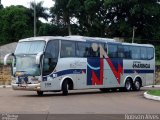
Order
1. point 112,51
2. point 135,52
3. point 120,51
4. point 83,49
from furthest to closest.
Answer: point 135,52 < point 120,51 < point 112,51 < point 83,49

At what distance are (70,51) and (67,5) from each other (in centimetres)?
4245

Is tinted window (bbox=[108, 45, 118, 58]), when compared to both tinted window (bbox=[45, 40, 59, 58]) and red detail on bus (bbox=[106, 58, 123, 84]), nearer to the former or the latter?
red detail on bus (bbox=[106, 58, 123, 84])

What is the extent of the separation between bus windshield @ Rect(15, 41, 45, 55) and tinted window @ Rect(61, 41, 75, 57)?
1378 mm

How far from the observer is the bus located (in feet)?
86.5

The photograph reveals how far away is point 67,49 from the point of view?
91.0ft

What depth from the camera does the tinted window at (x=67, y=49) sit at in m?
27.3

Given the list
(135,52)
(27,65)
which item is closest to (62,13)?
(135,52)

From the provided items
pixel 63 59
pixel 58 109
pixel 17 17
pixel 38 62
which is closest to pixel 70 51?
pixel 63 59

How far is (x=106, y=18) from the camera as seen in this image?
68812 millimetres

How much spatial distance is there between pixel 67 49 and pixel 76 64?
122 centimetres

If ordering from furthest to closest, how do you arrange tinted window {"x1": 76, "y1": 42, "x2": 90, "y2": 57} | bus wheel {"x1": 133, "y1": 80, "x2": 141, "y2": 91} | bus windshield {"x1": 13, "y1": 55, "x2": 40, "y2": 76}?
bus wheel {"x1": 133, "y1": 80, "x2": 141, "y2": 91} < tinted window {"x1": 76, "y1": 42, "x2": 90, "y2": 57} < bus windshield {"x1": 13, "y1": 55, "x2": 40, "y2": 76}

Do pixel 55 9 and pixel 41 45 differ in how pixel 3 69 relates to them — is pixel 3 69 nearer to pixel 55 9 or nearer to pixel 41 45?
pixel 41 45

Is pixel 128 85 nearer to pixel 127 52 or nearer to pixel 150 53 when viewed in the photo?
pixel 127 52

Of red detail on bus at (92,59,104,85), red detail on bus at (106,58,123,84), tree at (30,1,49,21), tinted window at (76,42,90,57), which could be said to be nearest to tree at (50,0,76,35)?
tree at (30,1,49,21)
